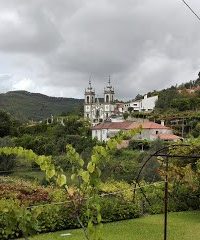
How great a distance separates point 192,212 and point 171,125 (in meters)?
55.4

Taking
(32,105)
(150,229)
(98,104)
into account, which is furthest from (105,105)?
(150,229)

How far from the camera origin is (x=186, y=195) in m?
13.8

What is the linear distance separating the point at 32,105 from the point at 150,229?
4579 inches

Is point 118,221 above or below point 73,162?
below

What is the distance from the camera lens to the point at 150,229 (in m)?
11.0

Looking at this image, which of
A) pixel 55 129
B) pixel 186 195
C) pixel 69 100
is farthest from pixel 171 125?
pixel 69 100

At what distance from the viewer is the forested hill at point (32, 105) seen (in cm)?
11140

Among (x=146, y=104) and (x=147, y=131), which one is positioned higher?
(x=146, y=104)

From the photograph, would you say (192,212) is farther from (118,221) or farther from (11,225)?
(11,225)

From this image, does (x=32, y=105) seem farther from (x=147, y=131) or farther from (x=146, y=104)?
(x=147, y=131)

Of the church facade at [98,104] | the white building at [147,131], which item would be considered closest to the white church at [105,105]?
the church facade at [98,104]

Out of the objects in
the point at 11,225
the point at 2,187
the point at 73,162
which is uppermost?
the point at 73,162

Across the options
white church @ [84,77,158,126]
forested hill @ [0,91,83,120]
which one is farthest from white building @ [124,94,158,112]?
forested hill @ [0,91,83,120]

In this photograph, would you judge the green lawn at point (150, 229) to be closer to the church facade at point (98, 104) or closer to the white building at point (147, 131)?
the white building at point (147, 131)
